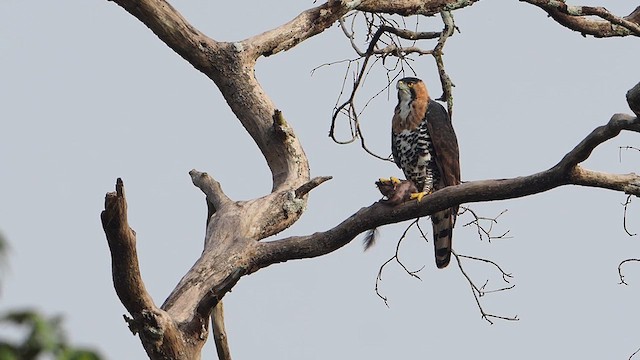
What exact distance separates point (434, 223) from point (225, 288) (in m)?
1.97

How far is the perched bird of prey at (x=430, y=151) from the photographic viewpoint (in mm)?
5281

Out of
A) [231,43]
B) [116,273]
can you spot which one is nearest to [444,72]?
[231,43]

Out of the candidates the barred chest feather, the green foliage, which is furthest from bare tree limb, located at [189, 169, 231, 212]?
the green foliage

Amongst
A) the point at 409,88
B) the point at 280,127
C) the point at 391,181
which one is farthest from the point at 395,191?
the point at 409,88

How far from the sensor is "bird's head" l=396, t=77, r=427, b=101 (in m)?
5.60

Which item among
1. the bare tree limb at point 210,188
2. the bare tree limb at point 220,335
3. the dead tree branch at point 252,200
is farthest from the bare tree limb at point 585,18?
the bare tree limb at point 220,335

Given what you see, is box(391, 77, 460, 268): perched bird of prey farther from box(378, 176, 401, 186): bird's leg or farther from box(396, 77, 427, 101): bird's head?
box(378, 176, 401, 186): bird's leg

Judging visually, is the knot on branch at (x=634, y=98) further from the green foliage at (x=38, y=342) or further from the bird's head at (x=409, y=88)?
the green foliage at (x=38, y=342)

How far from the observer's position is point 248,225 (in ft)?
15.1

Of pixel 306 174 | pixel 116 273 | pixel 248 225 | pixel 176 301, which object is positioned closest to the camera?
pixel 116 273

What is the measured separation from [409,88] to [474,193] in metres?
2.06

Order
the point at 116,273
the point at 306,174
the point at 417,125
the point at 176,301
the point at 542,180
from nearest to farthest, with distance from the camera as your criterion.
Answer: the point at 116,273 < the point at 542,180 < the point at 176,301 < the point at 306,174 < the point at 417,125

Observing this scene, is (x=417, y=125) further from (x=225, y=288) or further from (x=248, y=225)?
(x=225, y=288)

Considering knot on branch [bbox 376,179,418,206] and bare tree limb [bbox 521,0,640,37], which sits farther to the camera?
bare tree limb [bbox 521,0,640,37]
